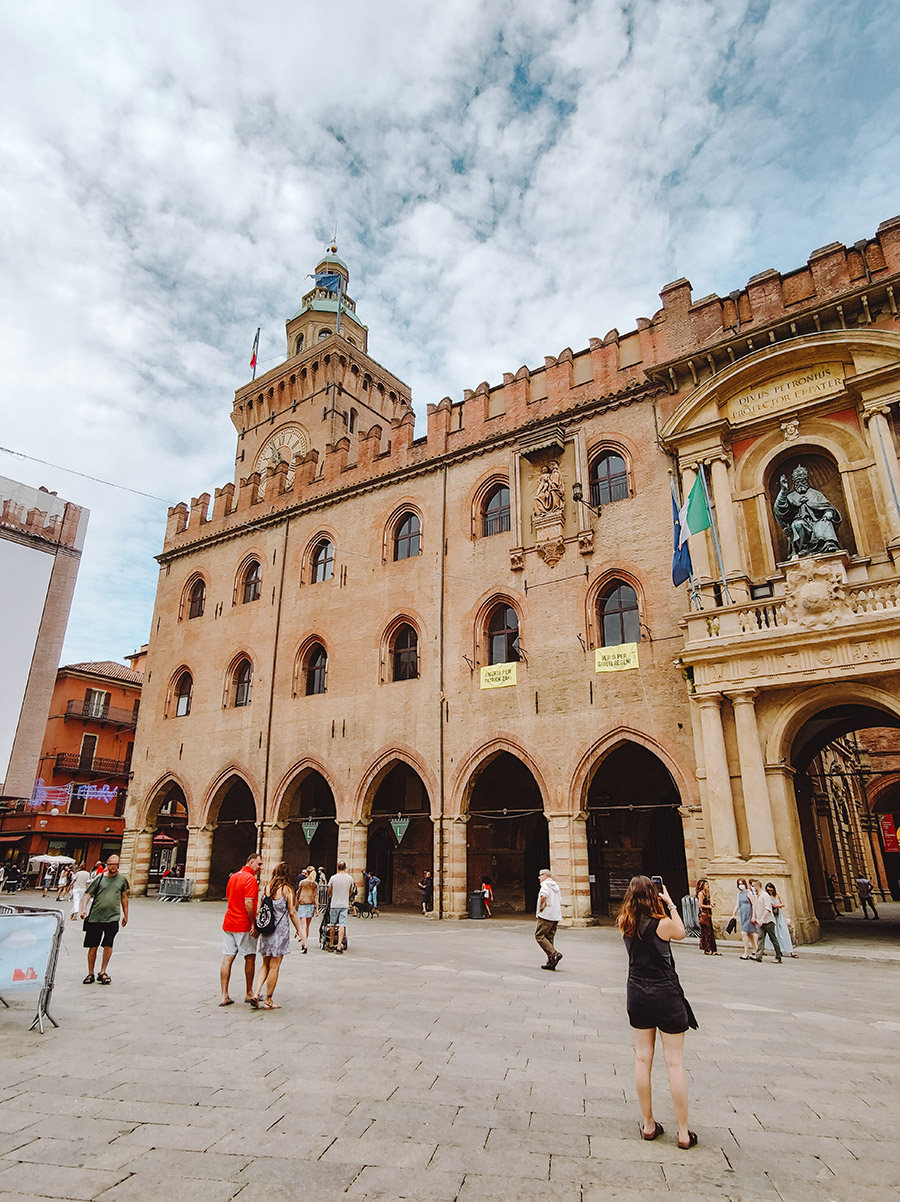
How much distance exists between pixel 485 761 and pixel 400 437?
10.8 meters

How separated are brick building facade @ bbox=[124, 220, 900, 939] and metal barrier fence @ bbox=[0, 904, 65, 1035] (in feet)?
37.6

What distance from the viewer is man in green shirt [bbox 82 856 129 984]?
8508 mm

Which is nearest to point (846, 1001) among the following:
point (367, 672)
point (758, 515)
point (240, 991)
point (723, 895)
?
point (723, 895)

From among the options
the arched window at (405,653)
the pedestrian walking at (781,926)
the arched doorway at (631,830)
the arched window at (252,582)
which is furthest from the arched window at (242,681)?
the pedestrian walking at (781,926)

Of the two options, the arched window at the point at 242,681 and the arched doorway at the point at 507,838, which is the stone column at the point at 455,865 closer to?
the arched doorway at the point at 507,838

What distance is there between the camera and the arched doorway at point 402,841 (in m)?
23.2

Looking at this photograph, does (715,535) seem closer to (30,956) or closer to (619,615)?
(619,615)

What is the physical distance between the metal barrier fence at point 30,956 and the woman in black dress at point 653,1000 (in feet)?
16.3

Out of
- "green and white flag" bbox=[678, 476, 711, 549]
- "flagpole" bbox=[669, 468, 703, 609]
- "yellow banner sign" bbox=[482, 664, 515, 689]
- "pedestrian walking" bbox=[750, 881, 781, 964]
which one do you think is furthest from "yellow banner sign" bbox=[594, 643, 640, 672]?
"pedestrian walking" bbox=[750, 881, 781, 964]

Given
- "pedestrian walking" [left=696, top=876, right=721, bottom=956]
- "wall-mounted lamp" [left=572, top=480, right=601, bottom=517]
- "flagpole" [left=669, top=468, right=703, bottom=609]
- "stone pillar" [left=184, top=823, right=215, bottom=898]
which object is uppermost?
"wall-mounted lamp" [left=572, top=480, right=601, bottom=517]

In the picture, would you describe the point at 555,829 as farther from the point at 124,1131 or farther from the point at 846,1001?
the point at 124,1131

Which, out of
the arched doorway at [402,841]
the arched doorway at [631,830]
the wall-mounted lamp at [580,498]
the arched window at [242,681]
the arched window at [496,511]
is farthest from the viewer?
the arched window at [242,681]

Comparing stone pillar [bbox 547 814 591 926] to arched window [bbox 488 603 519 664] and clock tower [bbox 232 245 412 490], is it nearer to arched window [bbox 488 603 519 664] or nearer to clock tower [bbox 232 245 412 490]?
arched window [bbox 488 603 519 664]

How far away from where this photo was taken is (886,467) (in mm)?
14281
